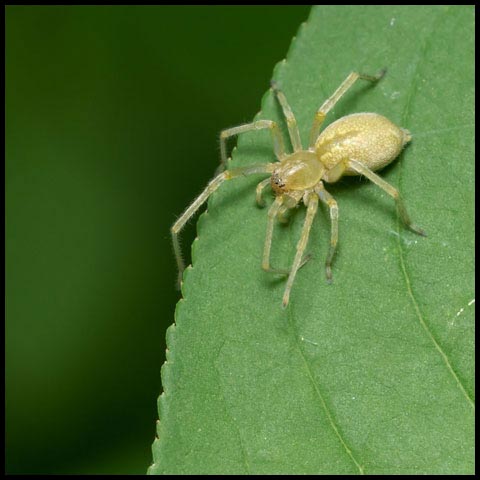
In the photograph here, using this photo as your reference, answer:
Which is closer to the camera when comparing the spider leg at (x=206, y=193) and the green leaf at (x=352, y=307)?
the green leaf at (x=352, y=307)

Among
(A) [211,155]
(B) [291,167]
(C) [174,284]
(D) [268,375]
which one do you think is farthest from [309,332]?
(A) [211,155]

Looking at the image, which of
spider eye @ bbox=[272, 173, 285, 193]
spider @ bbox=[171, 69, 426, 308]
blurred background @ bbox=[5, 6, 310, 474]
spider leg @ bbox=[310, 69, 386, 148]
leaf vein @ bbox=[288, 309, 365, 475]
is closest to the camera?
leaf vein @ bbox=[288, 309, 365, 475]

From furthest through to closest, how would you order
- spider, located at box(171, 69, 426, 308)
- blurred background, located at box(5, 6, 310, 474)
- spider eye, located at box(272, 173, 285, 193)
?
blurred background, located at box(5, 6, 310, 474), spider eye, located at box(272, 173, 285, 193), spider, located at box(171, 69, 426, 308)

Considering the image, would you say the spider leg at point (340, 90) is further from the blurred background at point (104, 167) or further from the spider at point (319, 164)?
the blurred background at point (104, 167)

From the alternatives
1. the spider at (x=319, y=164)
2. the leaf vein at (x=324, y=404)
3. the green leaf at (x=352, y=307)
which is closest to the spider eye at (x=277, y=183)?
the spider at (x=319, y=164)

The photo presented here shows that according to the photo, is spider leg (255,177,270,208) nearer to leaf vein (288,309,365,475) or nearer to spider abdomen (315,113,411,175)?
spider abdomen (315,113,411,175)

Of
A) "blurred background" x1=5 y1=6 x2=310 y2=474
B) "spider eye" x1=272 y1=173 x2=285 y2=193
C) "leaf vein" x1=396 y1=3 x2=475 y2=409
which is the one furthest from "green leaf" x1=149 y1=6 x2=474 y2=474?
"blurred background" x1=5 y1=6 x2=310 y2=474

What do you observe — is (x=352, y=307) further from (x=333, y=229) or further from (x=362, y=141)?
(x=362, y=141)
